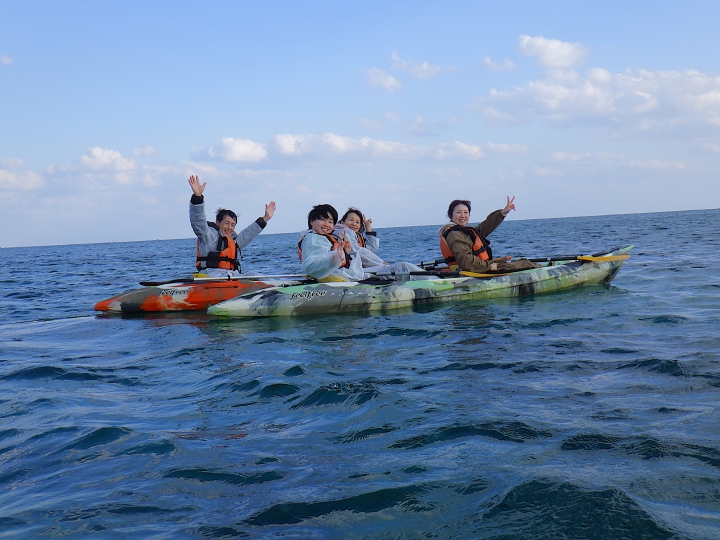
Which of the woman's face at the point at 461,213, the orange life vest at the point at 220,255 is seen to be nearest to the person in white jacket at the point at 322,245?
the orange life vest at the point at 220,255

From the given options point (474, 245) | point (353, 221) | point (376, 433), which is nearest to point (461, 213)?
point (474, 245)

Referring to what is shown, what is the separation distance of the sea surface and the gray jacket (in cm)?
284

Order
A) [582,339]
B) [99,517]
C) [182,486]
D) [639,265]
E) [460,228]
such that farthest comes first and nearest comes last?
[639,265], [460,228], [582,339], [182,486], [99,517]

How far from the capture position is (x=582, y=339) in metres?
6.98

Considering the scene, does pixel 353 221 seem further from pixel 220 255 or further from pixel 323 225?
pixel 220 255

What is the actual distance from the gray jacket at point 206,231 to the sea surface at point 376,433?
284 centimetres

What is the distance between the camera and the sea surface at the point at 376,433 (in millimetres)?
2971

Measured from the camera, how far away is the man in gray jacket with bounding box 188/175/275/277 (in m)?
10.9

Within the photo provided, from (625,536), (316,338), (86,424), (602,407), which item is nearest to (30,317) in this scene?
(316,338)

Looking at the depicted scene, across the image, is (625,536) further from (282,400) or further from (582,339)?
(582,339)

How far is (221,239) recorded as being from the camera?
36.6ft

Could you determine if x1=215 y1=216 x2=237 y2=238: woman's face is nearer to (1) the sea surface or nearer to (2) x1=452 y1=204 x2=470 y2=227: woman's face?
(1) the sea surface

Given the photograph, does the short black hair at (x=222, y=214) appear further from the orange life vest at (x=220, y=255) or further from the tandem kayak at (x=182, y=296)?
the tandem kayak at (x=182, y=296)

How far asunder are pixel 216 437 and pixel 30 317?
8713 millimetres
